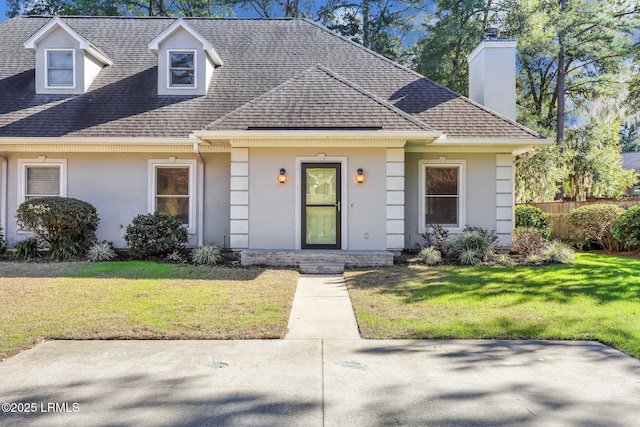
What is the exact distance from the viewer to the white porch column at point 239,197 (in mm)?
9766

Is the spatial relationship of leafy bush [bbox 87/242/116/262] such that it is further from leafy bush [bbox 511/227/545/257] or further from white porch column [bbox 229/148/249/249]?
leafy bush [bbox 511/227/545/257]

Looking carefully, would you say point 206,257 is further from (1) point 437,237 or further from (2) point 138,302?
(1) point 437,237

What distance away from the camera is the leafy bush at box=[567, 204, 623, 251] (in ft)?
42.4

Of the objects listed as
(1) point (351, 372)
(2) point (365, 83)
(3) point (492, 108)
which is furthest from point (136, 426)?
(3) point (492, 108)

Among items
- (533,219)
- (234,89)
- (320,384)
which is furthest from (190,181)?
(533,219)

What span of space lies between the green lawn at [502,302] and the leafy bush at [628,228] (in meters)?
3.52

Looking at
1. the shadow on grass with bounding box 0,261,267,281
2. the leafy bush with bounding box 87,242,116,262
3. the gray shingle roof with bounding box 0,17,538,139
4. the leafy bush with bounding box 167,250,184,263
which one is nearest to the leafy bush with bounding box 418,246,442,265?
the gray shingle roof with bounding box 0,17,538,139

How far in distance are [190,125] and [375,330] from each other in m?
7.86

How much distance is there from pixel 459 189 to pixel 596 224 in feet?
17.6

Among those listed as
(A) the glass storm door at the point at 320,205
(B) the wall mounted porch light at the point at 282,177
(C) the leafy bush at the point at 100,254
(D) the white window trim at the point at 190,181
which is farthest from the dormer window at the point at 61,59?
(A) the glass storm door at the point at 320,205

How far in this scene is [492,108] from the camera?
40.1ft

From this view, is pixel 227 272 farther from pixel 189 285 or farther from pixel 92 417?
pixel 92 417

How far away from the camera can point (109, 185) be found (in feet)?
36.0

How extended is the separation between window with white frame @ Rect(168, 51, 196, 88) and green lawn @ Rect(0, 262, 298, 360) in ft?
18.6
